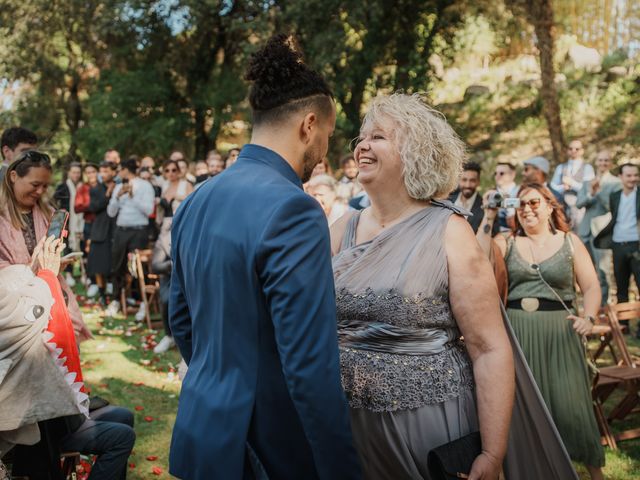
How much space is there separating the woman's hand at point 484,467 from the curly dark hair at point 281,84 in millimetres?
1398

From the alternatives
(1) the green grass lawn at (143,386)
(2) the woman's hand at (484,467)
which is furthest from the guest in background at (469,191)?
(2) the woman's hand at (484,467)

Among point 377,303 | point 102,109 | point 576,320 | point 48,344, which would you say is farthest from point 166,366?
point 102,109

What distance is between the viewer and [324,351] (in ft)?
6.05

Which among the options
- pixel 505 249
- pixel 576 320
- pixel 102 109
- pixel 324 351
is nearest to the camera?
pixel 324 351

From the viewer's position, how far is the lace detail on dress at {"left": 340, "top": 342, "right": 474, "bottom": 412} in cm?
247

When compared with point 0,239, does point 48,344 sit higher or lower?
lower

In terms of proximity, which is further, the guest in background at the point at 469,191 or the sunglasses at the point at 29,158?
the guest in background at the point at 469,191

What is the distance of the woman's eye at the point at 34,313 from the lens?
328 cm

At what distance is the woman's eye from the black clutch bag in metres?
2.12

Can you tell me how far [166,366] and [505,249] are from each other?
443 centimetres

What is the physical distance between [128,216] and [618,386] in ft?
24.6

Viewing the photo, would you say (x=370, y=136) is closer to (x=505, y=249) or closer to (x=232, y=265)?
(x=232, y=265)

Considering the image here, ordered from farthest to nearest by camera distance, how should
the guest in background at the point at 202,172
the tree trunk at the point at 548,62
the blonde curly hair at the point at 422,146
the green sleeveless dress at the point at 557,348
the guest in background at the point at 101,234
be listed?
the tree trunk at the point at 548,62
the guest in background at the point at 202,172
the guest in background at the point at 101,234
the green sleeveless dress at the point at 557,348
the blonde curly hair at the point at 422,146

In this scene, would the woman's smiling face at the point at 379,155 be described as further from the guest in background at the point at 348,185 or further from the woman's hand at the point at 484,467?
the guest in background at the point at 348,185
